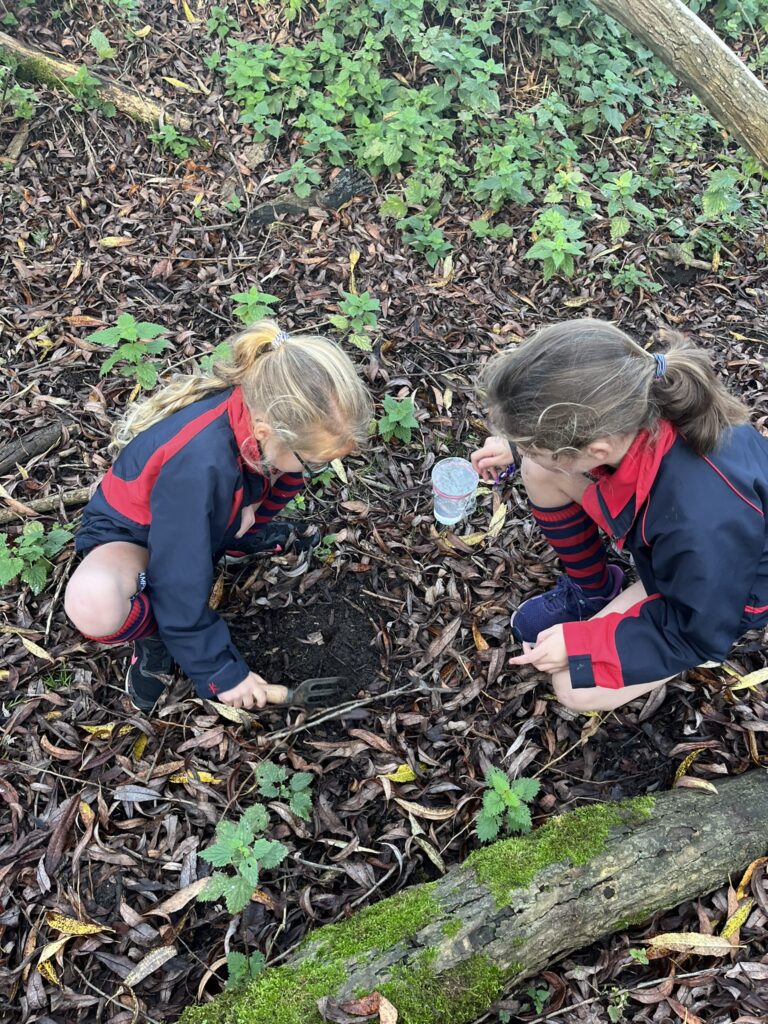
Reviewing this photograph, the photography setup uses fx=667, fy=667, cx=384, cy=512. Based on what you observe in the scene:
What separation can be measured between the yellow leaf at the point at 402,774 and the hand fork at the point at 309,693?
384 millimetres

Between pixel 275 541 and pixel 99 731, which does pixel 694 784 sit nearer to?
pixel 275 541

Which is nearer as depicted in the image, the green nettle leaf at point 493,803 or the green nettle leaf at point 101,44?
the green nettle leaf at point 493,803

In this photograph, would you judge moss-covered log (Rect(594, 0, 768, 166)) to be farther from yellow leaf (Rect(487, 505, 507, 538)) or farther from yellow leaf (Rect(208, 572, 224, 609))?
yellow leaf (Rect(208, 572, 224, 609))

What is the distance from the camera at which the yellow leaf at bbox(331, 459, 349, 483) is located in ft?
11.7

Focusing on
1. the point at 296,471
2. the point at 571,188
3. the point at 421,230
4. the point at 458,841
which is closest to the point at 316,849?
the point at 458,841

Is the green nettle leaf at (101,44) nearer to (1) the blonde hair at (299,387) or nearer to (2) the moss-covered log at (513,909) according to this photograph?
(1) the blonde hair at (299,387)

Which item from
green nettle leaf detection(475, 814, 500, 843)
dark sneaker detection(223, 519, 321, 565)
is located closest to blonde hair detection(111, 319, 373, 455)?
dark sneaker detection(223, 519, 321, 565)

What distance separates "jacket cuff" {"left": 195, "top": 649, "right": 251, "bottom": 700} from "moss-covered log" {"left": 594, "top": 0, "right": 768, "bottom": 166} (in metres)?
4.87

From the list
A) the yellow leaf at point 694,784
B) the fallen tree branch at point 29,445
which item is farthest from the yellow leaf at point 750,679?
the fallen tree branch at point 29,445

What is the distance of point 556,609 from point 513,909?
126cm

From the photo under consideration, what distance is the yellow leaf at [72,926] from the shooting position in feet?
7.37

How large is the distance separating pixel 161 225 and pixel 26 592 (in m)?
2.84

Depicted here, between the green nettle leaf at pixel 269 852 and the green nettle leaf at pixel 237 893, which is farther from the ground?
the green nettle leaf at pixel 269 852

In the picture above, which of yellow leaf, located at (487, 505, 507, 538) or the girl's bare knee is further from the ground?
yellow leaf, located at (487, 505, 507, 538)
